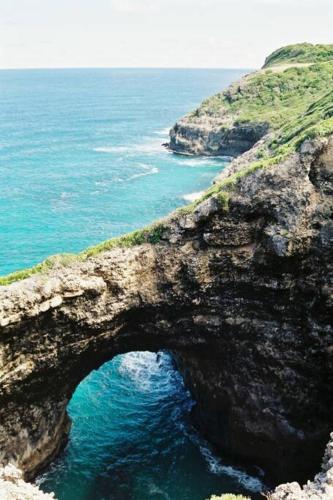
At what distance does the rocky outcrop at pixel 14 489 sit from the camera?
19.1m

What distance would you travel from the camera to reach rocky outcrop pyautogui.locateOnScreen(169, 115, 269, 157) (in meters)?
103

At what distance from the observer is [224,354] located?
32281 mm

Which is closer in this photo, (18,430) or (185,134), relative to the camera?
(18,430)

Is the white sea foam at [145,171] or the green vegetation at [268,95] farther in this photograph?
the green vegetation at [268,95]

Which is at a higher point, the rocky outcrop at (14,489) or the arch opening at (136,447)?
the rocky outcrop at (14,489)

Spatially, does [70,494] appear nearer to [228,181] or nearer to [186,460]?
[186,460]

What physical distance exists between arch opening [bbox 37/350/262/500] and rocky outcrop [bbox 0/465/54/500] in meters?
10.7

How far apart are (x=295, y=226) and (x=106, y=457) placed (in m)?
17.9

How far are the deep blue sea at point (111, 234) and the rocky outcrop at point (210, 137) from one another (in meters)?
3.35

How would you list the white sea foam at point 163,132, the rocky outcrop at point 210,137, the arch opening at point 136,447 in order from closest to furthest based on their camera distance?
the arch opening at point 136,447 → the rocky outcrop at point 210,137 → the white sea foam at point 163,132

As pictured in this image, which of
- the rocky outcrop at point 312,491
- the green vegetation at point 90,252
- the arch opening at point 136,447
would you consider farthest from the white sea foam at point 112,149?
the rocky outcrop at point 312,491

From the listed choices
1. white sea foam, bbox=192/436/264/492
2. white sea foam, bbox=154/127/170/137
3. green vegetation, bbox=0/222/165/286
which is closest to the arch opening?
white sea foam, bbox=192/436/264/492

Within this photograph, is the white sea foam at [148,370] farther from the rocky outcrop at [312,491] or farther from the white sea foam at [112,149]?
the white sea foam at [112,149]

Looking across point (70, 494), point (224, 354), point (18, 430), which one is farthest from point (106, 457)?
point (224, 354)
